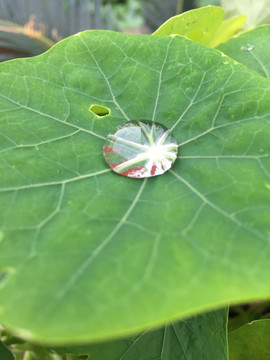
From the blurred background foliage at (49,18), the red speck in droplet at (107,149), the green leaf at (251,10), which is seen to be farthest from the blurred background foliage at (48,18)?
the red speck in droplet at (107,149)

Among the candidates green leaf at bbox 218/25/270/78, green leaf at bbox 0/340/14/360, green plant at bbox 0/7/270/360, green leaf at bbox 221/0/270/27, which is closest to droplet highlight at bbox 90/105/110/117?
green plant at bbox 0/7/270/360

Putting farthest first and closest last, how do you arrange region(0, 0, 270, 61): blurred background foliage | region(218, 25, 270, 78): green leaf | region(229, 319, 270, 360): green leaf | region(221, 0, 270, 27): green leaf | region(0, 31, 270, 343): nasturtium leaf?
1. region(0, 0, 270, 61): blurred background foliage
2. region(221, 0, 270, 27): green leaf
3. region(218, 25, 270, 78): green leaf
4. region(229, 319, 270, 360): green leaf
5. region(0, 31, 270, 343): nasturtium leaf

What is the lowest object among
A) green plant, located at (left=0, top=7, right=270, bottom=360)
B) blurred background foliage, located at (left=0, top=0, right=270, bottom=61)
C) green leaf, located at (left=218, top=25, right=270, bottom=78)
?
green plant, located at (left=0, top=7, right=270, bottom=360)

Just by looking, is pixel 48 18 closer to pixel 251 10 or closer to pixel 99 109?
pixel 251 10

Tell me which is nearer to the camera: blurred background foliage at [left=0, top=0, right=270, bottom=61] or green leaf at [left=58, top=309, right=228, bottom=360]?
green leaf at [left=58, top=309, right=228, bottom=360]

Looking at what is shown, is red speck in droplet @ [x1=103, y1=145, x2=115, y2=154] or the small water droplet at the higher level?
the small water droplet

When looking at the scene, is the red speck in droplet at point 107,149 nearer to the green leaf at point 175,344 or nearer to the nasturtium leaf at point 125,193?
the nasturtium leaf at point 125,193

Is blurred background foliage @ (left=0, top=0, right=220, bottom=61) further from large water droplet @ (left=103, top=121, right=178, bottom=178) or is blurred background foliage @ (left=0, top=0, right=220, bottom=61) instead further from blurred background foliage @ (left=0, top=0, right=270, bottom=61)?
large water droplet @ (left=103, top=121, right=178, bottom=178)

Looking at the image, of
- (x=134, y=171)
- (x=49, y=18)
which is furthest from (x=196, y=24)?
(x=49, y=18)
